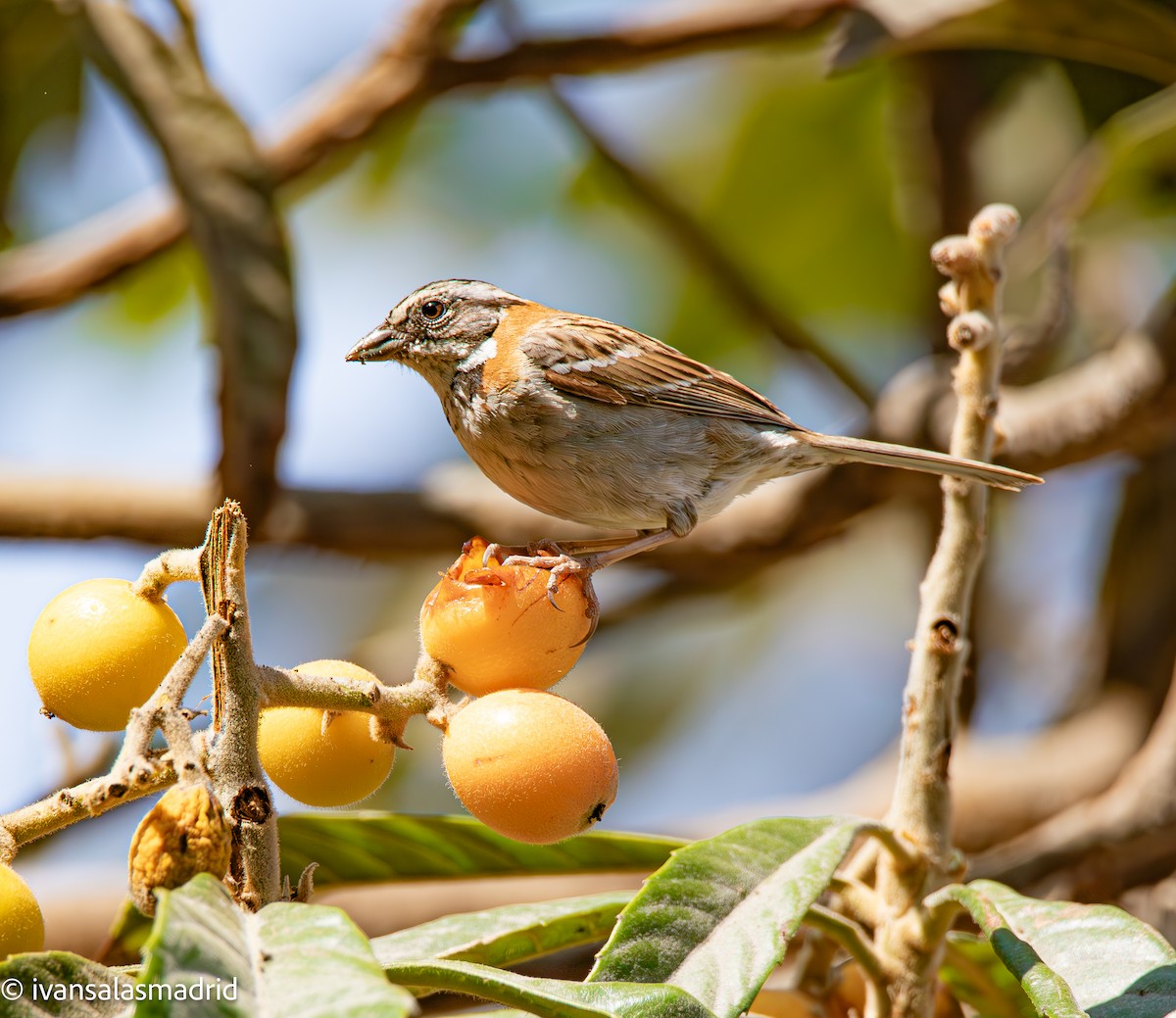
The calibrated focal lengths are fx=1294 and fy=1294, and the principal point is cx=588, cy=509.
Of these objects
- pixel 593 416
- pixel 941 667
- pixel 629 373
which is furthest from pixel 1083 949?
pixel 629 373

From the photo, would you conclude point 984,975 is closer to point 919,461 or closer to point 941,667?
point 941,667

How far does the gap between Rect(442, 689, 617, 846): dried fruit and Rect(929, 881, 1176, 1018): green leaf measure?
0.68m

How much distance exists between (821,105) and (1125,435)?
2.77m

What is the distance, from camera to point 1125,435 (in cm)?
392

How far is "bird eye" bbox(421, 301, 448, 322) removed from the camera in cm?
327

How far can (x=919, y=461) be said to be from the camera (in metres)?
3.00

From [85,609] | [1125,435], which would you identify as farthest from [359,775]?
[1125,435]

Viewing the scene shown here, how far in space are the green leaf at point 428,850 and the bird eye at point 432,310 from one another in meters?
1.35

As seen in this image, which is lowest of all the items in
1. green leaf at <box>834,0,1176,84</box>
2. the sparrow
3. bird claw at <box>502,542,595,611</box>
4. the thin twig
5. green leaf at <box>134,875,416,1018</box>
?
green leaf at <box>134,875,416,1018</box>

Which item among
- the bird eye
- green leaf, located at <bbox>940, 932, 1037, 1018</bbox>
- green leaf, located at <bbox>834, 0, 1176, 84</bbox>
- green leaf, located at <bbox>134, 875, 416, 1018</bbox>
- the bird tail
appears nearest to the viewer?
green leaf, located at <bbox>134, 875, 416, 1018</bbox>

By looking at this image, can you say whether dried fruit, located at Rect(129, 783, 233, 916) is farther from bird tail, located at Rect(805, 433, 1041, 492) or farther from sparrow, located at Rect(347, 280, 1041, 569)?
sparrow, located at Rect(347, 280, 1041, 569)

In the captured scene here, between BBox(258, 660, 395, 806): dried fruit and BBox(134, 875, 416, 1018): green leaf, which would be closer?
BBox(134, 875, 416, 1018): green leaf

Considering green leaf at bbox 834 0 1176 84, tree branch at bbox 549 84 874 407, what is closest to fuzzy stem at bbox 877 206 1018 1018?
green leaf at bbox 834 0 1176 84

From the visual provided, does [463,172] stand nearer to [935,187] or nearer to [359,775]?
[935,187]
